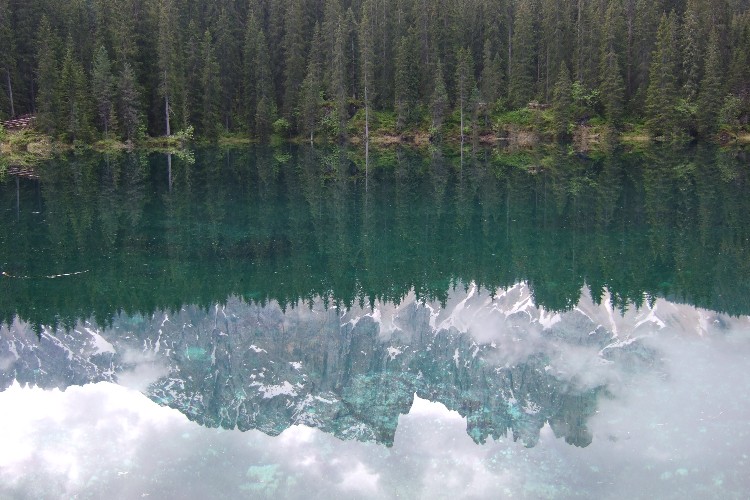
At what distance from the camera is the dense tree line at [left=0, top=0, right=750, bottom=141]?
70000mm

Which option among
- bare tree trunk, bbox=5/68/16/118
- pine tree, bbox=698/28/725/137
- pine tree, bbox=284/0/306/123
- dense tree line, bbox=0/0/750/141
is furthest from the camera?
pine tree, bbox=284/0/306/123

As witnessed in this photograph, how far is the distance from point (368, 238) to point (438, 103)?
5453 cm

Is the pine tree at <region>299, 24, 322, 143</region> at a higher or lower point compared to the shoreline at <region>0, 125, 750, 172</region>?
higher

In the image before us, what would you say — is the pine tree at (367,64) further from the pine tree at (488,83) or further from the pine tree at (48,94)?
the pine tree at (48,94)

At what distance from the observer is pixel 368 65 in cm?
7575

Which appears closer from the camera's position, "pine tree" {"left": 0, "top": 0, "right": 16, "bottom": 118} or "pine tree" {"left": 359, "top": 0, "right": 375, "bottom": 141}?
"pine tree" {"left": 0, "top": 0, "right": 16, "bottom": 118}

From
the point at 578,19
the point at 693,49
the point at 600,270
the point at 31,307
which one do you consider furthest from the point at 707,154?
the point at 31,307

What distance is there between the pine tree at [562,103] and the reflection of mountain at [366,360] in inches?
2415

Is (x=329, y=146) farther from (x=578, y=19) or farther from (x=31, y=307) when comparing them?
(x=31, y=307)

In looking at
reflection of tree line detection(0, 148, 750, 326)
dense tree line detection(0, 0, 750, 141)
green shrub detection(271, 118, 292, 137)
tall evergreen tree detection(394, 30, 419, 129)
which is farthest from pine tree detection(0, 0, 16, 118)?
tall evergreen tree detection(394, 30, 419, 129)

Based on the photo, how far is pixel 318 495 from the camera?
9.03 metres

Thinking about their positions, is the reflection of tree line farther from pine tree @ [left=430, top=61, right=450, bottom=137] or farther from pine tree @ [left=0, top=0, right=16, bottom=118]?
A: pine tree @ [left=0, top=0, right=16, bottom=118]

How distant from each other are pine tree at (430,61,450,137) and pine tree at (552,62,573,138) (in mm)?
11887

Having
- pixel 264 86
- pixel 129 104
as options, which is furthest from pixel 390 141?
pixel 129 104
